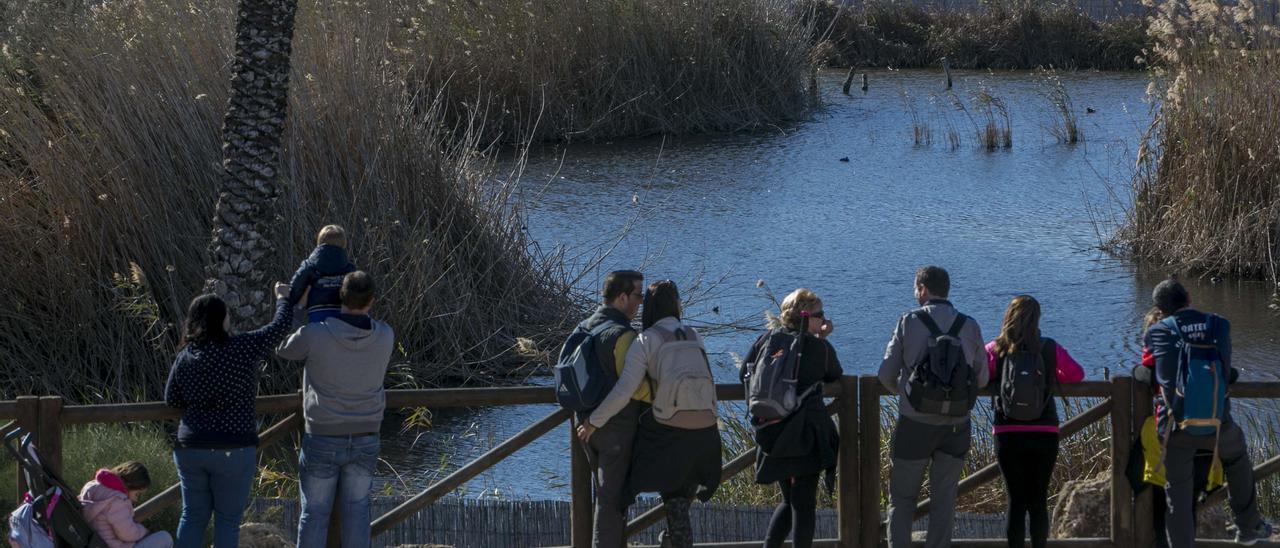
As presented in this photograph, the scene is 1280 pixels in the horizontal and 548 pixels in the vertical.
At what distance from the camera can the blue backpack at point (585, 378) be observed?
17.3ft

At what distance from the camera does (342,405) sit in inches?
210

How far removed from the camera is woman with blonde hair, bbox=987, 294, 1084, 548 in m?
5.45

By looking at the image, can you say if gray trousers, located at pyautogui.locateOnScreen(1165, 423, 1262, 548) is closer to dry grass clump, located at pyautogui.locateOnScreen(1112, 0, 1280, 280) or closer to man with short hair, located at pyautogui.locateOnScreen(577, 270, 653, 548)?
man with short hair, located at pyautogui.locateOnScreen(577, 270, 653, 548)

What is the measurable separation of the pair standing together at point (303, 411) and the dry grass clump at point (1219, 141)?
35.8 feet

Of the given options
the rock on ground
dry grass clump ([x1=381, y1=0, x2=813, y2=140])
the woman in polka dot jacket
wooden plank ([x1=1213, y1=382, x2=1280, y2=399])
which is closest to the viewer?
the woman in polka dot jacket

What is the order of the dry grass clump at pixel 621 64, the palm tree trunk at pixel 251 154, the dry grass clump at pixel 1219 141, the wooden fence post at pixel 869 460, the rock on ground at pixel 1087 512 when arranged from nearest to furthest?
the wooden fence post at pixel 869 460 < the rock on ground at pixel 1087 512 < the palm tree trunk at pixel 251 154 < the dry grass clump at pixel 1219 141 < the dry grass clump at pixel 621 64

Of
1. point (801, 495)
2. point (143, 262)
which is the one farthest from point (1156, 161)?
point (801, 495)

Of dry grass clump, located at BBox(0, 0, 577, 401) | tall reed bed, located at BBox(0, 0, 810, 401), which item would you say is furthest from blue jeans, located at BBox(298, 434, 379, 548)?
dry grass clump, located at BBox(0, 0, 577, 401)

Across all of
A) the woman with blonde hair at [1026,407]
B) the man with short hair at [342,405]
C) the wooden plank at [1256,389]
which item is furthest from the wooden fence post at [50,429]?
the wooden plank at [1256,389]

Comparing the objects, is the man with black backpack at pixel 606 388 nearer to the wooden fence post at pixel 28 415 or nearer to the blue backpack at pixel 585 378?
the blue backpack at pixel 585 378

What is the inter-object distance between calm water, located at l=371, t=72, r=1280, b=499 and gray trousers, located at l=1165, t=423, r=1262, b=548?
168 inches

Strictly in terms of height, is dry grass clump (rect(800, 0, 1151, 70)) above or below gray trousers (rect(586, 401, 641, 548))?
below

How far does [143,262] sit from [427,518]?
5020 mm

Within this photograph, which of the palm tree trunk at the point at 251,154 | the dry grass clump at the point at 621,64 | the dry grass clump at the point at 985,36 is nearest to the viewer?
the palm tree trunk at the point at 251,154
